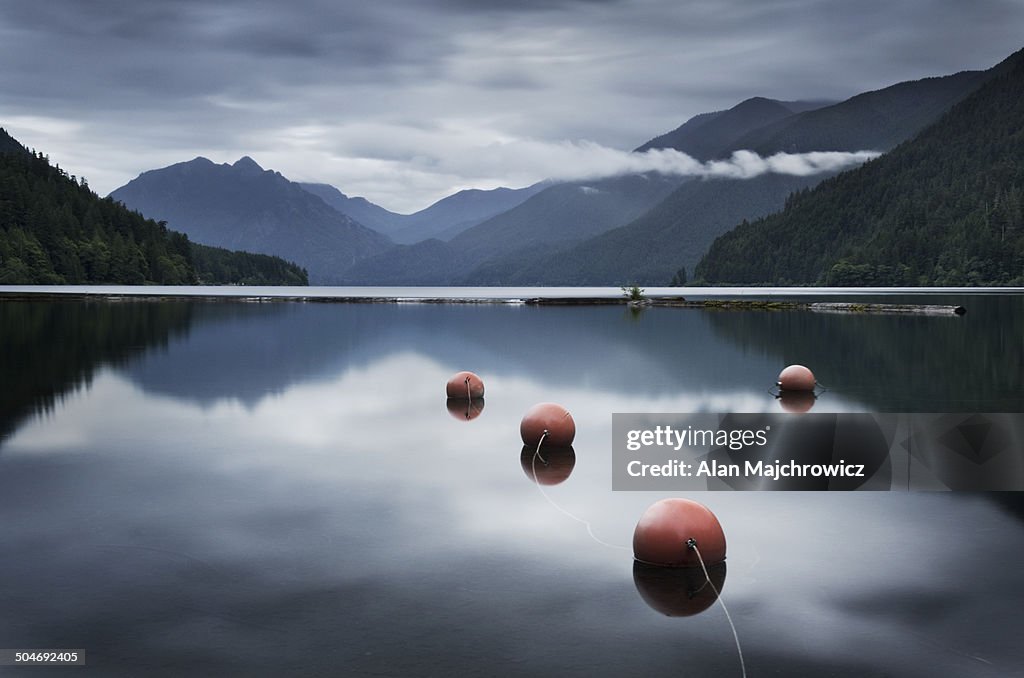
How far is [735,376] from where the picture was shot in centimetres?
3841

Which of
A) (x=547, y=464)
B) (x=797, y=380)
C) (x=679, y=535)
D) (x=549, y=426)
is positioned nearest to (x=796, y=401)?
(x=797, y=380)

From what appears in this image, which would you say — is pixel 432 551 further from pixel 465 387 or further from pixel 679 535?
pixel 465 387

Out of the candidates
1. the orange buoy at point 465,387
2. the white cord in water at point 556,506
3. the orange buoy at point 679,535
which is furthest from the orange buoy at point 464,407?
the orange buoy at point 679,535

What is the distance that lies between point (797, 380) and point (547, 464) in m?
14.4

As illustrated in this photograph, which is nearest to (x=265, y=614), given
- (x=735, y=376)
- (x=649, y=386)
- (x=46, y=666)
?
(x=46, y=666)

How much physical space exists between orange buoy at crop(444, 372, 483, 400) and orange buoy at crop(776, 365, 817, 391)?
33.5 feet

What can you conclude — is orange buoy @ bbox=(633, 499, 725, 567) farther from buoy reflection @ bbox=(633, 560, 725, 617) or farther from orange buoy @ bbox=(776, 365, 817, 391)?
orange buoy @ bbox=(776, 365, 817, 391)

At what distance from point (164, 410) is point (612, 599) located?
20.3 metres

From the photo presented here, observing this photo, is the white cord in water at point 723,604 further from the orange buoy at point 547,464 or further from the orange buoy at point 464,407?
the orange buoy at point 464,407

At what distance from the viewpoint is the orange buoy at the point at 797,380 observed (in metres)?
32.3

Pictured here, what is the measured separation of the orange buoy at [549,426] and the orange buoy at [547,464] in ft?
0.69

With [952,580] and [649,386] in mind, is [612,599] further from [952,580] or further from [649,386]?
[649,386]

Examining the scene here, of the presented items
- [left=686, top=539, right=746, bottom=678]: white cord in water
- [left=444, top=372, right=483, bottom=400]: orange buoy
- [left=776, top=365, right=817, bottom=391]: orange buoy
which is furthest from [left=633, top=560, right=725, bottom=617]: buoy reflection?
[left=776, top=365, right=817, bottom=391]: orange buoy

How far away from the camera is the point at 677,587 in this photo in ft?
41.4
